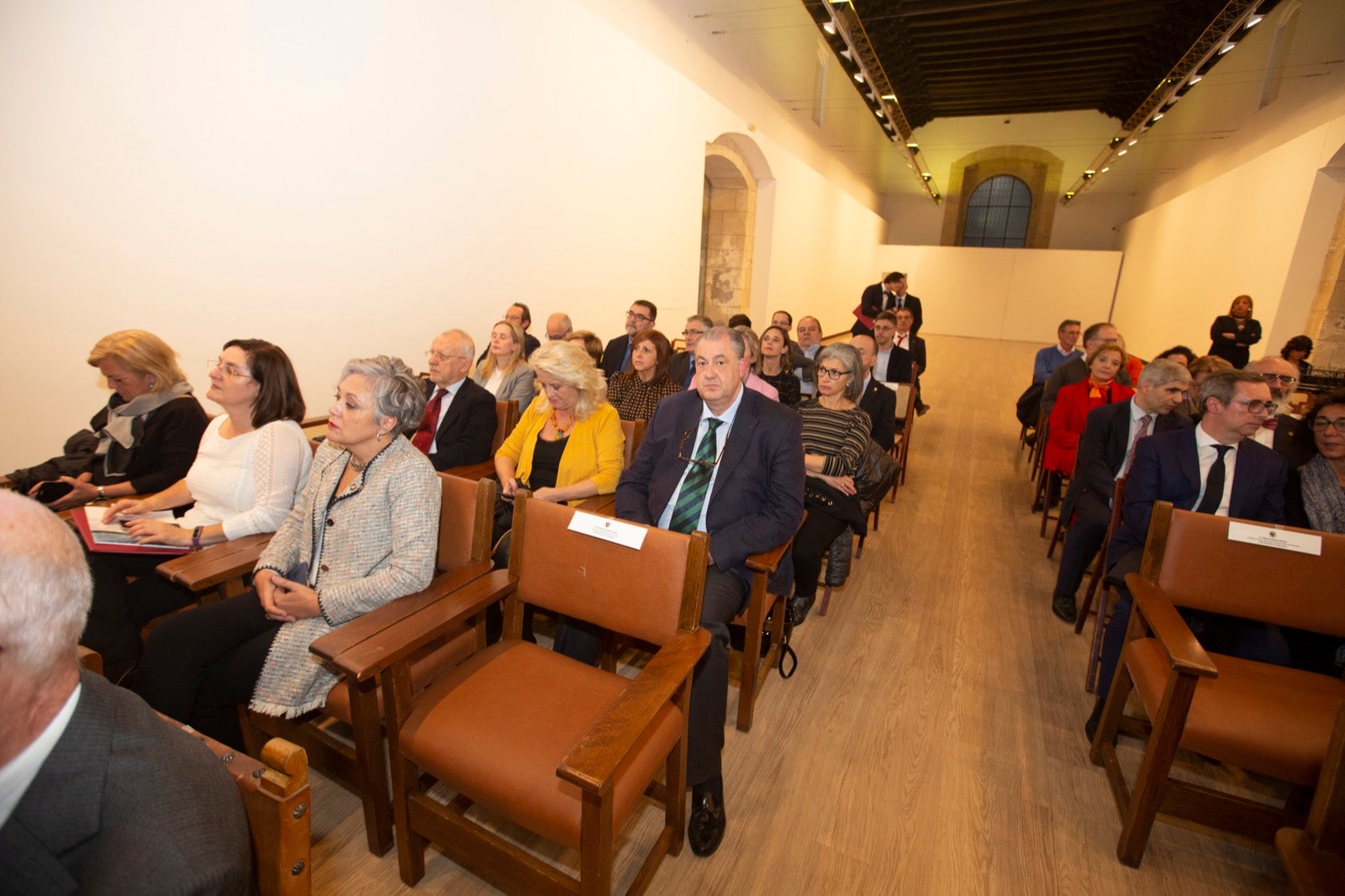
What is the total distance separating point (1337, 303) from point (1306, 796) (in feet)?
24.4

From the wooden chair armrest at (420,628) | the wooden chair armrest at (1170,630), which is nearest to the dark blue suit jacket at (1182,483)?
the wooden chair armrest at (1170,630)

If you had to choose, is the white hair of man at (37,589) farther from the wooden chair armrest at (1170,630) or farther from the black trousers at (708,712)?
the wooden chair armrest at (1170,630)

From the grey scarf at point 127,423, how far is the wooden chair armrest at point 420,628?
1734 mm

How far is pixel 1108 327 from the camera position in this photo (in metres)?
4.17

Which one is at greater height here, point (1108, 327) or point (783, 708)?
point (1108, 327)

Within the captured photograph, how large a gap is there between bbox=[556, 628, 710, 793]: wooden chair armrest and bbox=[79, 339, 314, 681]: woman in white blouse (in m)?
1.45

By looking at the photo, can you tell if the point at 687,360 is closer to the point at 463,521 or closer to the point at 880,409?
the point at 880,409

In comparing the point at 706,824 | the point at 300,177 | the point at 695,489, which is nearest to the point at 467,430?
the point at 695,489

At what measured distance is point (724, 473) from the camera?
214 centimetres

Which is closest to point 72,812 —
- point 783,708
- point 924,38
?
point 783,708

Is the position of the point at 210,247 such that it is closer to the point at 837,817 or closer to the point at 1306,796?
the point at 837,817

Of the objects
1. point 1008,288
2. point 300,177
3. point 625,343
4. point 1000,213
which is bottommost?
point 625,343

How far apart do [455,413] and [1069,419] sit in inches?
145

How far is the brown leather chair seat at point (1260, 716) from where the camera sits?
4.89 ft
